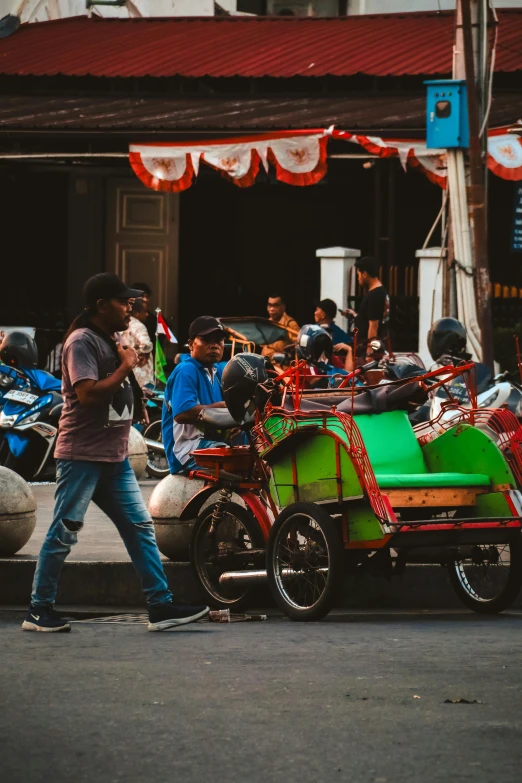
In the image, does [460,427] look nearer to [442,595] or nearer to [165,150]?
[442,595]

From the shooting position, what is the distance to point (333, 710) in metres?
5.68

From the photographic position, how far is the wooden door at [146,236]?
20.8 m

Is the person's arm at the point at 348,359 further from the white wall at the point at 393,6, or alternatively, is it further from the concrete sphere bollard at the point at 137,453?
the white wall at the point at 393,6

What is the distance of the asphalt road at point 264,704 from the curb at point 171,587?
839 mm

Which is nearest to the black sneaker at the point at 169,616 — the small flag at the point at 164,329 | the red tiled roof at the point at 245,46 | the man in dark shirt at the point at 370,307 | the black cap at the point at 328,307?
the man in dark shirt at the point at 370,307

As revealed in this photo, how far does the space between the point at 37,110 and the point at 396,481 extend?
11350 millimetres

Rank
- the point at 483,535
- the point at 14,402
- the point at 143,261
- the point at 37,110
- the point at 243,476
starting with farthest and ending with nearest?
the point at 143,261 → the point at 37,110 → the point at 14,402 → the point at 243,476 → the point at 483,535

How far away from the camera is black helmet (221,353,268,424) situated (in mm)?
8234

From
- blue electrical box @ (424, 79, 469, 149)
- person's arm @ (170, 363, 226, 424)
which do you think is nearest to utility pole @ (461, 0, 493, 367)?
blue electrical box @ (424, 79, 469, 149)

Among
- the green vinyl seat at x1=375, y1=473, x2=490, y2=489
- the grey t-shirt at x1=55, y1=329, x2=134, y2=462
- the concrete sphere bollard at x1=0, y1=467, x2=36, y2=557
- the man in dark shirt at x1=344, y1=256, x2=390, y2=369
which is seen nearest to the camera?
the grey t-shirt at x1=55, y1=329, x2=134, y2=462

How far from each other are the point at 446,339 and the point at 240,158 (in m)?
5.56

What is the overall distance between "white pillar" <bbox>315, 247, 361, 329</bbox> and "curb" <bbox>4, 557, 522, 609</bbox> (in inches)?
341

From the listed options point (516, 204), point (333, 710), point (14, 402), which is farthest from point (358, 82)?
point (333, 710)

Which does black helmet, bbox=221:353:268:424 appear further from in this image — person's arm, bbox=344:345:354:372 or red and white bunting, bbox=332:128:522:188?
red and white bunting, bbox=332:128:522:188
